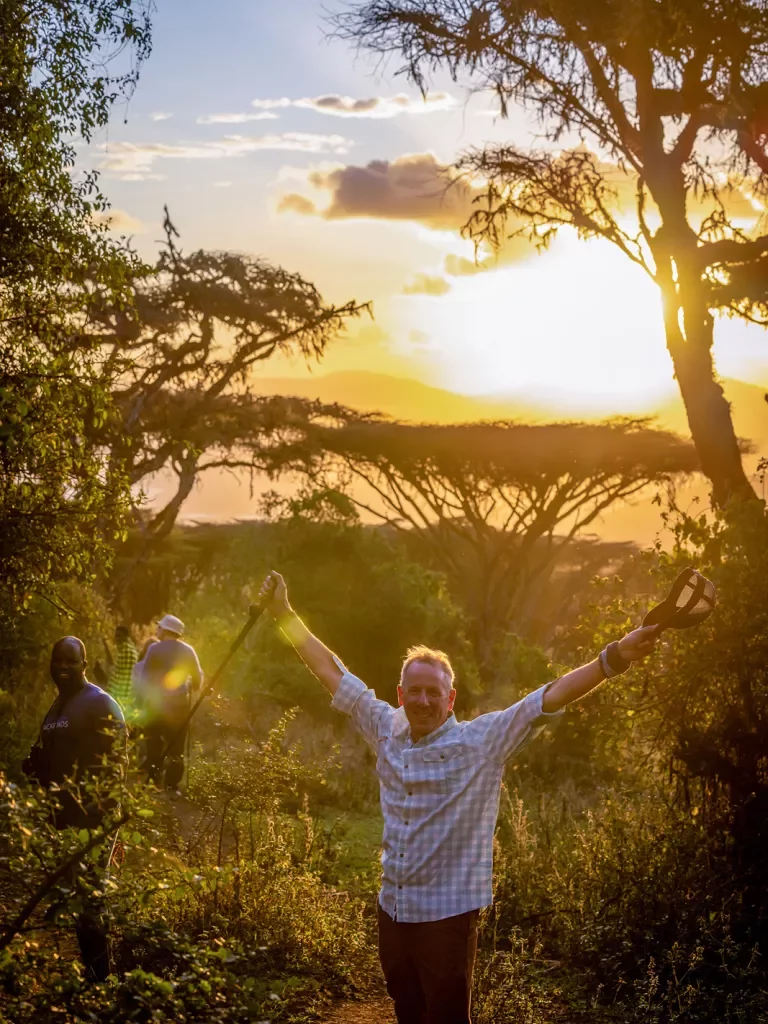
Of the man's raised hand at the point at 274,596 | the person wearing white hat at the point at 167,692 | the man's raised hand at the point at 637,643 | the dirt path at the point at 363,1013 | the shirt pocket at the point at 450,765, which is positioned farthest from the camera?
the person wearing white hat at the point at 167,692

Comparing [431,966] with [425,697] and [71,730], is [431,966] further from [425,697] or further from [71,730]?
[71,730]

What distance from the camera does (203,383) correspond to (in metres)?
28.8

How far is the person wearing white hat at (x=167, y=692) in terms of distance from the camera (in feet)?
40.5

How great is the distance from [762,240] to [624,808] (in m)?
6.36

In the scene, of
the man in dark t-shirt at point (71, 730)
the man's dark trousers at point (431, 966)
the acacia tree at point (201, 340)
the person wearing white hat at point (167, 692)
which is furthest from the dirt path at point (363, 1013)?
the acacia tree at point (201, 340)

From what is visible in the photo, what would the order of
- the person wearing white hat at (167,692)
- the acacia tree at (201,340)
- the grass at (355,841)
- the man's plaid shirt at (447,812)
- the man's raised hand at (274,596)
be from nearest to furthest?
the man's plaid shirt at (447,812), the man's raised hand at (274,596), the grass at (355,841), the person wearing white hat at (167,692), the acacia tree at (201,340)

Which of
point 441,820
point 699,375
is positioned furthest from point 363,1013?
point 699,375

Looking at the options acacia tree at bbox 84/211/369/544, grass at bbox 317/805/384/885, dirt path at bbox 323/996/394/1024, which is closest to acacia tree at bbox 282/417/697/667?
acacia tree at bbox 84/211/369/544

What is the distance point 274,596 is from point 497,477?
24855 mm

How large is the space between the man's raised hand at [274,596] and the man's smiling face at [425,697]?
92 centimetres

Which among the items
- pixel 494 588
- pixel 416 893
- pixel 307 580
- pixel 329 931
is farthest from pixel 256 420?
pixel 416 893

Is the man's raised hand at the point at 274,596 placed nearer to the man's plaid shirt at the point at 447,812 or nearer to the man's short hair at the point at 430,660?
the man's short hair at the point at 430,660

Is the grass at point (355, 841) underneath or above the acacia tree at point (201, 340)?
underneath

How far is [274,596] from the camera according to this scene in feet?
17.8
